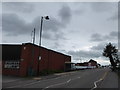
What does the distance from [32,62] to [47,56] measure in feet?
31.1

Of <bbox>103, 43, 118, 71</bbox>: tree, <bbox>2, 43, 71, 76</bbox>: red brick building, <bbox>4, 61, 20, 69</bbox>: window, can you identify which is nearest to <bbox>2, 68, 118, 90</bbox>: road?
<bbox>2, 43, 71, 76</bbox>: red brick building

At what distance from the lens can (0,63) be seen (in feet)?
136

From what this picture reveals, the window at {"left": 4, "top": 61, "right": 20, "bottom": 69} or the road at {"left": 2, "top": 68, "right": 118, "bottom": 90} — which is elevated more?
the window at {"left": 4, "top": 61, "right": 20, "bottom": 69}

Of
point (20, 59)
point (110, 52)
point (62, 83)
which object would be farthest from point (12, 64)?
point (110, 52)

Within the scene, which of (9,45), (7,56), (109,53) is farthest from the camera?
(109,53)

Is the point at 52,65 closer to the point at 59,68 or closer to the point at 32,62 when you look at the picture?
the point at 59,68

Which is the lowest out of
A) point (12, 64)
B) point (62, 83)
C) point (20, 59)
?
point (62, 83)

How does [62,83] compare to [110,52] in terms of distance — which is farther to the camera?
[110,52]

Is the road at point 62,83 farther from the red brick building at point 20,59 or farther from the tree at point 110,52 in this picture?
the tree at point 110,52

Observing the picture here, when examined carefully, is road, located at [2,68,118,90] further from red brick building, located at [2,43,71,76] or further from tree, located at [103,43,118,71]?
tree, located at [103,43,118,71]

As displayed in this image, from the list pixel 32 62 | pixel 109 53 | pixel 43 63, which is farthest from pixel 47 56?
pixel 109 53

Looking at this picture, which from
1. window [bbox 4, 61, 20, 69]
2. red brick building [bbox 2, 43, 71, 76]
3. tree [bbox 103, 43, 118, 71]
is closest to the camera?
red brick building [bbox 2, 43, 71, 76]

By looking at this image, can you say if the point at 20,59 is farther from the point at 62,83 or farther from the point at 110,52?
the point at 110,52

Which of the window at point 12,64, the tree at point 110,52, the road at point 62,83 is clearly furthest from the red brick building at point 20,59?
the tree at point 110,52
